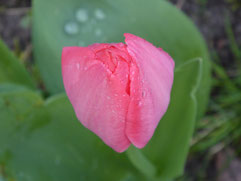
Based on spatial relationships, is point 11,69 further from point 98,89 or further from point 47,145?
point 98,89

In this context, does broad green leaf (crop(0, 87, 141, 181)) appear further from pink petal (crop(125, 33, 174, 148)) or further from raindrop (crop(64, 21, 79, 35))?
pink petal (crop(125, 33, 174, 148))

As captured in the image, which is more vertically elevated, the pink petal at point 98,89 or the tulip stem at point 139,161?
the pink petal at point 98,89

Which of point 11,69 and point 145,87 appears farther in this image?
point 11,69

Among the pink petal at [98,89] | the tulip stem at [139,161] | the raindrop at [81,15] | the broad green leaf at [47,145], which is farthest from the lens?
the raindrop at [81,15]

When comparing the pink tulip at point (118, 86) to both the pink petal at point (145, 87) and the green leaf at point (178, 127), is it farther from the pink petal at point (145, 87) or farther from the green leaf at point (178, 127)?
the green leaf at point (178, 127)

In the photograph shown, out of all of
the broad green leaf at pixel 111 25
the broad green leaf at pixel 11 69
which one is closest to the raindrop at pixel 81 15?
the broad green leaf at pixel 111 25

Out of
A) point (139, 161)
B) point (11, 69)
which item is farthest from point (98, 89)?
point (11, 69)
